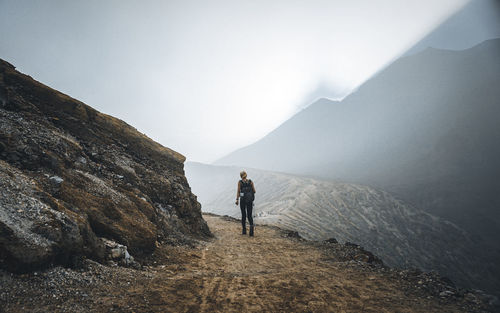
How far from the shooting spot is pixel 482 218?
41469 millimetres

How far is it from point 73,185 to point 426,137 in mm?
111874

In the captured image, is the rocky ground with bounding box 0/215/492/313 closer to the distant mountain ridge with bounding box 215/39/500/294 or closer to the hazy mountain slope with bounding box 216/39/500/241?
the distant mountain ridge with bounding box 215/39/500/294

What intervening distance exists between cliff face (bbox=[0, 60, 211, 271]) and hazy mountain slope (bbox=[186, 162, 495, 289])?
12805mm

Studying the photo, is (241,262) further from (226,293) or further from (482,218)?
(482,218)

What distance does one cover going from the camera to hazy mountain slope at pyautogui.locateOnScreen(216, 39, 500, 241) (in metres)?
50.2

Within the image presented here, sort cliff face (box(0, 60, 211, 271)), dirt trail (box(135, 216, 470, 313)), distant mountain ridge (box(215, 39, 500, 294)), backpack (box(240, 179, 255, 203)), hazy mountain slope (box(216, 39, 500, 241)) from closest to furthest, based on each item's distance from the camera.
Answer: cliff face (box(0, 60, 211, 271)) → dirt trail (box(135, 216, 470, 313)) → backpack (box(240, 179, 255, 203)) → distant mountain ridge (box(215, 39, 500, 294)) → hazy mountain slope (box(216, 39, 500, 241))

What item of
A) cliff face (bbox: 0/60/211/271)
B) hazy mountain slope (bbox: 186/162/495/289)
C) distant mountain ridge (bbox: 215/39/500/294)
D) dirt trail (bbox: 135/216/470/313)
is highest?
distant mountain ridge (bbox: 215/39/500/294)

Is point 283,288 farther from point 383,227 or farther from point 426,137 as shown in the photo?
point 426,137

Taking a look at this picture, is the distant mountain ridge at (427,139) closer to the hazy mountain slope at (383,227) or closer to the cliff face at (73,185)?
the hazy mountain slope at (383,227)

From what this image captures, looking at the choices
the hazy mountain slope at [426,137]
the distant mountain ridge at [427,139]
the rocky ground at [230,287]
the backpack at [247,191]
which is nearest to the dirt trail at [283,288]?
the rocky ground at [230,287]

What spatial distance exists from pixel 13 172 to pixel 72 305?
2.80 metres

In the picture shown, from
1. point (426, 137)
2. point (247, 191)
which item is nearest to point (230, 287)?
point (247, 191)

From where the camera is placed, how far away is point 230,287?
3891mm

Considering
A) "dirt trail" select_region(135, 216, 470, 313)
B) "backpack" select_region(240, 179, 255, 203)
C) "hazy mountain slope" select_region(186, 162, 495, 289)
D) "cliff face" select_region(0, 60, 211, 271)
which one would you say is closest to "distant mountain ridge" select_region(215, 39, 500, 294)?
"hazy mountain slope" select_region(186, 162, 495, 289)
